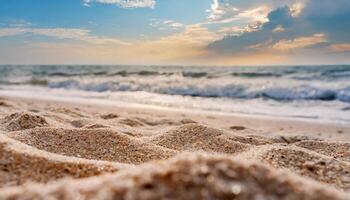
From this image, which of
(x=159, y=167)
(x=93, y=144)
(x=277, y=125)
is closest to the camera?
(x=159, y=167)

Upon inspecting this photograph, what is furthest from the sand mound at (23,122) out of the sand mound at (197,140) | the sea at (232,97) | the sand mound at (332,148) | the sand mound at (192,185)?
the sea at (232,97)

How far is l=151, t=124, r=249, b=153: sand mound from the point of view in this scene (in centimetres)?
381

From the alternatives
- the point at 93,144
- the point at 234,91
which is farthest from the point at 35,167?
the point at 234,91

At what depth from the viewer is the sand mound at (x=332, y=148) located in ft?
11.9

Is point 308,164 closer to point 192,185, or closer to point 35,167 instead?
point 192,185

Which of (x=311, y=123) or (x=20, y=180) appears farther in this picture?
(x=311, y=123)

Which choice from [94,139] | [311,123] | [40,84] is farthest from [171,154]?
[40,84]

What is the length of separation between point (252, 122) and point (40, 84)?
15626mm

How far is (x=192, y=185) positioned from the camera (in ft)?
4.26

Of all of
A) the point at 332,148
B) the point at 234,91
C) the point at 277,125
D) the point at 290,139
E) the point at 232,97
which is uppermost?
the point at 332,148

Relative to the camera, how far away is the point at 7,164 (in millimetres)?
2025

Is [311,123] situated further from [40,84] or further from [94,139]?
[40,84]

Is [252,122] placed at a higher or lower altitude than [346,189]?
lower

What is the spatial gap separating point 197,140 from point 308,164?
151cm
